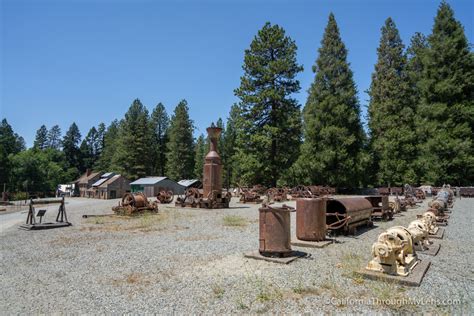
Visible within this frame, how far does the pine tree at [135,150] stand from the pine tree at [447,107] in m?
49.6

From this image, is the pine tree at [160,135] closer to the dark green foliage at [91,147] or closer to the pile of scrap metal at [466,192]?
the dark green foliage at [91,147]

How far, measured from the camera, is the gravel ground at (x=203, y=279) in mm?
5008

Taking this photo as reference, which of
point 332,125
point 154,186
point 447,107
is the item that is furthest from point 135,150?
point 447,107

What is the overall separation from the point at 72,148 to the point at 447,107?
101876mm

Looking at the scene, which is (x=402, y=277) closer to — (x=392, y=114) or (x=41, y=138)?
(x=392, y=114)

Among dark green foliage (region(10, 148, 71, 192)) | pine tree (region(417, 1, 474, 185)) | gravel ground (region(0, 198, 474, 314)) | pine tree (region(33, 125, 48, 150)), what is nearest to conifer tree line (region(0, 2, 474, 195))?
pine tree (region(417, 1, 474, 185))

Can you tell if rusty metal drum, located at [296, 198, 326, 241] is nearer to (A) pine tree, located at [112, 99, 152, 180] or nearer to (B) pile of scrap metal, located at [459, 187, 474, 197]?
(B) pile of scrap metal, located at [459, 187, 474, 197]

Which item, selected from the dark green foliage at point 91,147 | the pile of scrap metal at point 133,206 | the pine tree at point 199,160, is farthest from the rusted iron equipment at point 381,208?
the dark green foliage at point 91,147

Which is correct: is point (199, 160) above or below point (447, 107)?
below

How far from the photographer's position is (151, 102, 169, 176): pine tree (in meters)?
75.3

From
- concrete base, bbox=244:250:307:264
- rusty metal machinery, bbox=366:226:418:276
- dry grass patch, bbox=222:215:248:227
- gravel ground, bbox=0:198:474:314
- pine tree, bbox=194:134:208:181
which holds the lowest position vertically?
gravel ground, bbox=0:198:474:314

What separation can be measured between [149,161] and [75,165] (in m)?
47.2

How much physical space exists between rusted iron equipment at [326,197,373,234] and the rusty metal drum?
1.05 meters

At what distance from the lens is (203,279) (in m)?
6.31
